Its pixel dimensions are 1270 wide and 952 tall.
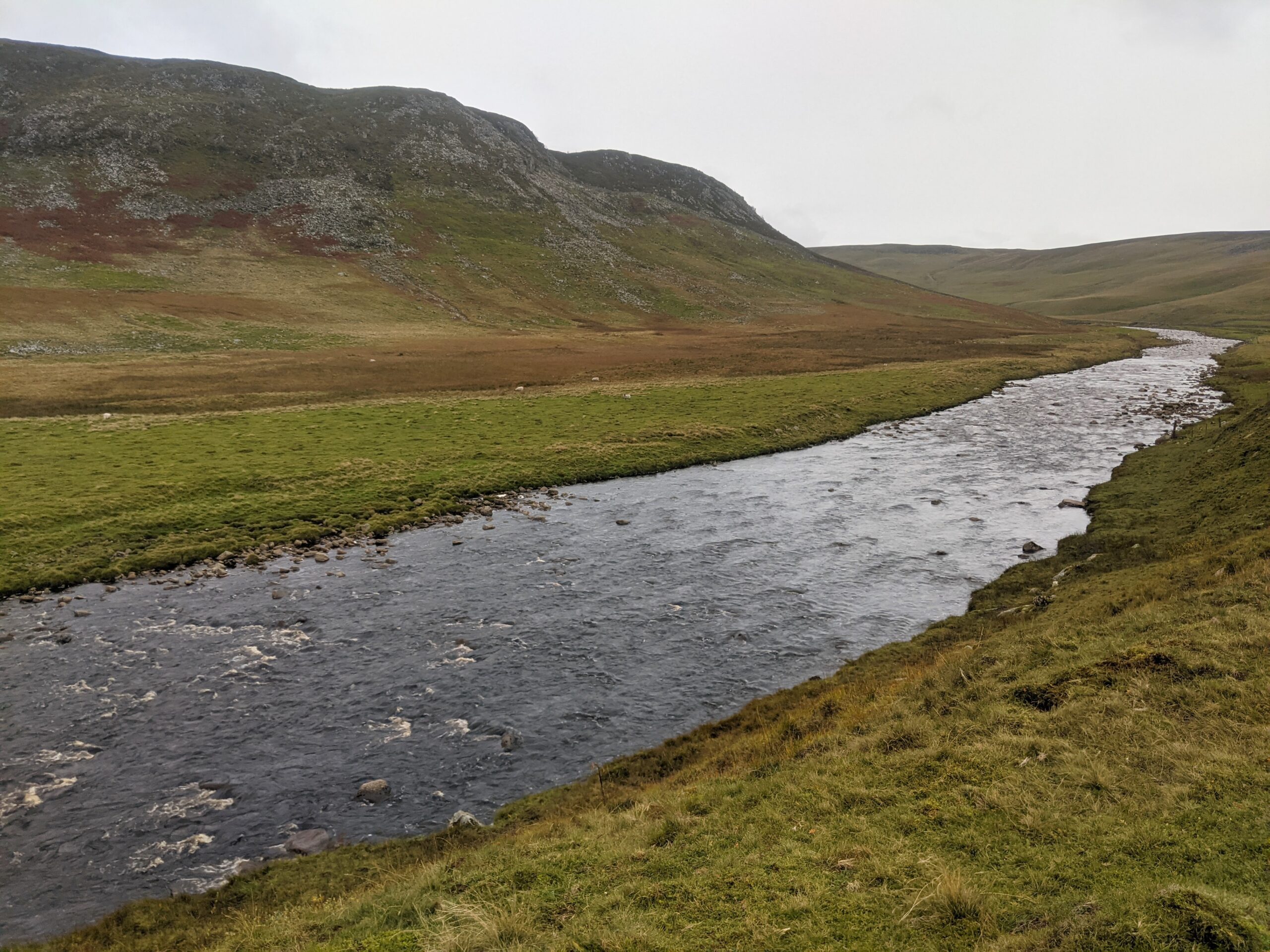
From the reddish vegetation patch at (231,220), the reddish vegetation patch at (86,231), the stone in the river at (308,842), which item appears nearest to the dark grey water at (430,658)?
the stone in the river at (308,842)

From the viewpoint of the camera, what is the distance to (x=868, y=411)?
190ft

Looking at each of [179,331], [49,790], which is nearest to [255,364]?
[179,331]

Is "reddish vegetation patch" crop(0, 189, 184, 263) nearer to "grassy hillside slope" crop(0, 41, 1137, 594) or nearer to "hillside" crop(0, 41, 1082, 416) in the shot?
"hillside" crop(0, 41, 1082, 416)

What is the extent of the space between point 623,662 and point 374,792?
777cm

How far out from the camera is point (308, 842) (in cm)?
1306

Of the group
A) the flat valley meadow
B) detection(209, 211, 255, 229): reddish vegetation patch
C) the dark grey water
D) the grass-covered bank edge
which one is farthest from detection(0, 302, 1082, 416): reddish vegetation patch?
detection(209, 211, 255, 229): reddish vegetation patch

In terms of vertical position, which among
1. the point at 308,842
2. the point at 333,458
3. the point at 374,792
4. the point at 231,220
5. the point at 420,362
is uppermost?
the point at 231,220

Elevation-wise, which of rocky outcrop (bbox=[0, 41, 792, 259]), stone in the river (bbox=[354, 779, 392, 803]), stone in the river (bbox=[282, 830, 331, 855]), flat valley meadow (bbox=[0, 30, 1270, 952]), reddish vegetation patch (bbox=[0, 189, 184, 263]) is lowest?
stone in the river (bbox=[282, 830, 331, 855])

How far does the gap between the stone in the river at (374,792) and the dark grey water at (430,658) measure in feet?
0.68

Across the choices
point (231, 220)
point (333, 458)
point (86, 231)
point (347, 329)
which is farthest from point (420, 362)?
point (231, 220)

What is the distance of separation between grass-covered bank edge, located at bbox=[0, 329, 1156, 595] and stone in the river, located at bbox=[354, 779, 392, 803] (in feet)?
56.7

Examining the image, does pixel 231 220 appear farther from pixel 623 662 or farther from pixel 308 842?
pixel 308 842

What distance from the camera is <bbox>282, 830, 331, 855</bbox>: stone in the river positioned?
12891mm

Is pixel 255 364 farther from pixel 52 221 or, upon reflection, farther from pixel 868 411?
pixel 52 221
